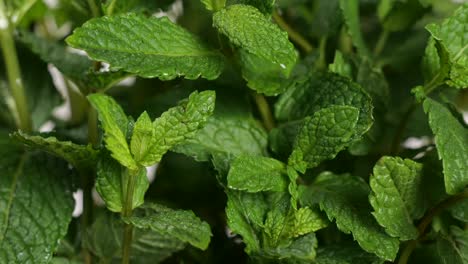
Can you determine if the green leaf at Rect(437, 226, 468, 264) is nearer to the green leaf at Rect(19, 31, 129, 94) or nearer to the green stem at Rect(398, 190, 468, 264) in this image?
the green stem at Rect(398, 190, 468, 264)

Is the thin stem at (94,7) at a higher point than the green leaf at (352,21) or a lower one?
higher

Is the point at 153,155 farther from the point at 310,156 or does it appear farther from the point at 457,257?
the point at 457,257

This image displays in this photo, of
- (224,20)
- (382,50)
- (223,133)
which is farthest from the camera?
(382,50)

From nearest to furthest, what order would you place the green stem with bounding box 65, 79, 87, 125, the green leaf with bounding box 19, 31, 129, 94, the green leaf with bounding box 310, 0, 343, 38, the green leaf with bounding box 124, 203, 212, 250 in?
the green leaf with bounding box 124, 203, 212, 250 → the green leaf with bounding box 19, 31, 129, 94 → the green leaf with bounding box 310, 0, 343, 38 → the green stem with bounding box 65, 79, 87, 125

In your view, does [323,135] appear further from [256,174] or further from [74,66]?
[74,66]

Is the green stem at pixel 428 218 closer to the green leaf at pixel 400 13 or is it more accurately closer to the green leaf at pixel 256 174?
the green leaf at pixel 256 174

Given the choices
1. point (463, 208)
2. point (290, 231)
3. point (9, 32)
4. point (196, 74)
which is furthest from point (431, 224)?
point (9, 32)

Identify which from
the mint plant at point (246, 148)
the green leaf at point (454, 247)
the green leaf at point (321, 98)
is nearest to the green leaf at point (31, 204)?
the mint plant at point (246, 148)

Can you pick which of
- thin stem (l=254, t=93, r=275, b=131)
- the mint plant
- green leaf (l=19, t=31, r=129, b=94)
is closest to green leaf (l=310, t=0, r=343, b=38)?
the mint plant
